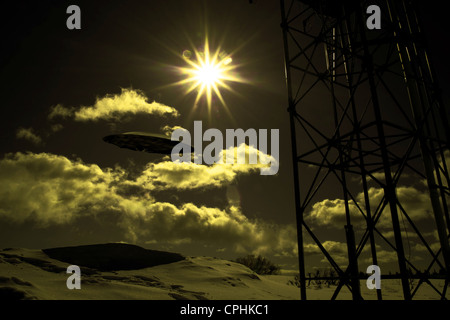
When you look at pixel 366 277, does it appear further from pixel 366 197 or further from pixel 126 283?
pixel 126 283

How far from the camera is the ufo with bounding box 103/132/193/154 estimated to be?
30.3ft

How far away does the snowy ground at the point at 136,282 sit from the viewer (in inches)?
341

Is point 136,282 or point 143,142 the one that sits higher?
point 143,142

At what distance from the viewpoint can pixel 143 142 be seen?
31.7ft

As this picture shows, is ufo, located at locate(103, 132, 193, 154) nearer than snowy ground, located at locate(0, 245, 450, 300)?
No

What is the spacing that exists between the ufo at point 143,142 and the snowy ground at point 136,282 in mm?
4385

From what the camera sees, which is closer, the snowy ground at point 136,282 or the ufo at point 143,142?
the snowy ground at point 136,282

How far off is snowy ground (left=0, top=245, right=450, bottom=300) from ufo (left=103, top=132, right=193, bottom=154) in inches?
173

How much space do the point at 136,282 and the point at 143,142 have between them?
15.9 ft

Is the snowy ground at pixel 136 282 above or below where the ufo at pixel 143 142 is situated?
below

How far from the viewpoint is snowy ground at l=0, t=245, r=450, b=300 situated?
28.4 ft

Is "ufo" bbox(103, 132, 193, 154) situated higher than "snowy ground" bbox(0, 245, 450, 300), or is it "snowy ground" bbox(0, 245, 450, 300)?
"ufo" bbox(103, 132, 193, 154)

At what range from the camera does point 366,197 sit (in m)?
8.70
